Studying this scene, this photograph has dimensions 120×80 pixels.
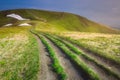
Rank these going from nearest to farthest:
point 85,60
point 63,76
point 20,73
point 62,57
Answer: point 63,76
point 20,73
point 85,60
point 62,57

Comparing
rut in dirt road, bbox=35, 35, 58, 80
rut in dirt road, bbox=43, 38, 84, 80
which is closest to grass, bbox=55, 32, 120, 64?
rut in dirt road, bbox=43, 38, 84, 80

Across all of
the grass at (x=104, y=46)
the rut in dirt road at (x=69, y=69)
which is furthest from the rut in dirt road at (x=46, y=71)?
the grass at (x=104, y=46)

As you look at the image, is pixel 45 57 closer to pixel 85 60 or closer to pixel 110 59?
pixel 85 60

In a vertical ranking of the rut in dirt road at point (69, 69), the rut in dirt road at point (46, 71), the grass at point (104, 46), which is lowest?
the rut in dirt road at point (46, 71)

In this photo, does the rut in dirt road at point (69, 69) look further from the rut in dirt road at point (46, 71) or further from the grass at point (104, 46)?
the grass at point (104, 46)

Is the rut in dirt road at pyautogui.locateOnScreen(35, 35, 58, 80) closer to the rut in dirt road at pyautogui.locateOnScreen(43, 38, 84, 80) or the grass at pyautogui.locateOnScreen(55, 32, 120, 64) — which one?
the rut in dirt road at pyautogui.locateOnScreen(43, 38, 84, 80)

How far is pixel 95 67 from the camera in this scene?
2144 cm

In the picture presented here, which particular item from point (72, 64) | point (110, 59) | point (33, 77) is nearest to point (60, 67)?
point (72, 64)

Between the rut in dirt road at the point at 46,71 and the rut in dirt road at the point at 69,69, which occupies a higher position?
the rut in dirt road at the point at 69,69

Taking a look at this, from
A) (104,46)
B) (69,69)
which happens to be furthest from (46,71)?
(104,46)

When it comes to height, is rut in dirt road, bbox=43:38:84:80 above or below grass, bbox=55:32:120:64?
below

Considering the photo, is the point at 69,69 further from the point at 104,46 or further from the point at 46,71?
the point at 104,46

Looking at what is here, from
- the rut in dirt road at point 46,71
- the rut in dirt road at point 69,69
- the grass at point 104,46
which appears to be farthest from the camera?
the grass at point 104,46

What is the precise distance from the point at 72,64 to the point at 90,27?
16324cm
